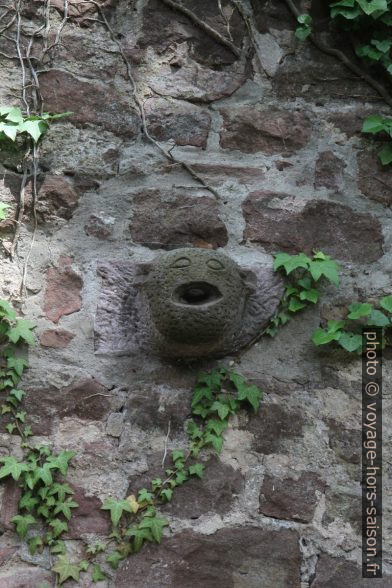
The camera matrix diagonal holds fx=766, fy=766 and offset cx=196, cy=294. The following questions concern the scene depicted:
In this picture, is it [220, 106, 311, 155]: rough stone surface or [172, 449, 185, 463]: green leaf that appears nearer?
[172, 449, 185, 463]: green leaf

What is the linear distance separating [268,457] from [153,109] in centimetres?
102

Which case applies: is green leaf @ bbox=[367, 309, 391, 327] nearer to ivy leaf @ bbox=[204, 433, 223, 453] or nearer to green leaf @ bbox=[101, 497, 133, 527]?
ivy leaf @ bbox=[204, 433, 223, 453]

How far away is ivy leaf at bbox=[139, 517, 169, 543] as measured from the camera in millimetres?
1724

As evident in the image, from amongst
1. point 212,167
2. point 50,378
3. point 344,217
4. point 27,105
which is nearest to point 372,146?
point 344,217

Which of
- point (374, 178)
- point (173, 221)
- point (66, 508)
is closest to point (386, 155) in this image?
point (374, 178)

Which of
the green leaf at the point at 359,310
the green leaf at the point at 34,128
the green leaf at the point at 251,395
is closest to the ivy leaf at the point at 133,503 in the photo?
the green leaf at the point at 251,395

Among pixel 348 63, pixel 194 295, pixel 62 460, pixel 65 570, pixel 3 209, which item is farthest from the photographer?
pixel 348 63

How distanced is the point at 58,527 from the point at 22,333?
470 mm

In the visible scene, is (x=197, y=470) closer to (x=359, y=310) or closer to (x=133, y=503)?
(x=133, y=503)

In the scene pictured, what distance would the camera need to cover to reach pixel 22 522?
1.71 meters

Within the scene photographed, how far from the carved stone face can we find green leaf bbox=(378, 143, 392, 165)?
23.0 inches

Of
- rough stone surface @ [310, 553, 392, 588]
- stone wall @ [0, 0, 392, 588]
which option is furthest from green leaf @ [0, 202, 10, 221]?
rough stone surface @ [310, 553, 392, 588]

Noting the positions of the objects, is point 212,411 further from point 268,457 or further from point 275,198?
point 275,198

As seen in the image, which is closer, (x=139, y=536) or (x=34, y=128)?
(x=139, y=536)
